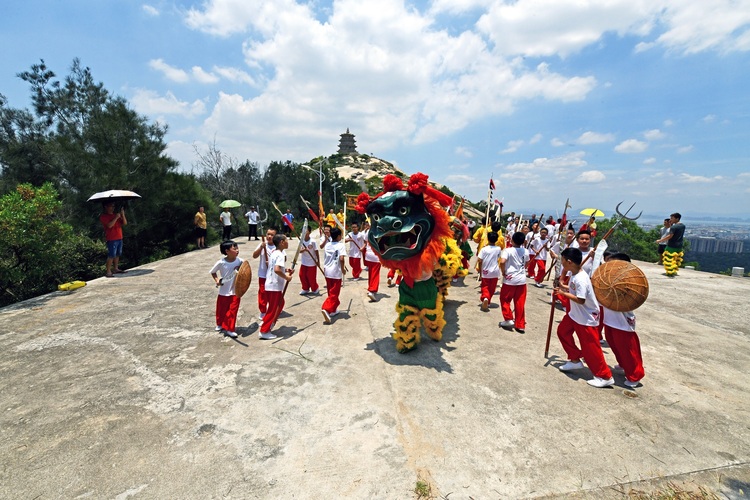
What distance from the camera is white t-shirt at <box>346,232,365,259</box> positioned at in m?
8.47

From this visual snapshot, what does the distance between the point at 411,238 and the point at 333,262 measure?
2091mm

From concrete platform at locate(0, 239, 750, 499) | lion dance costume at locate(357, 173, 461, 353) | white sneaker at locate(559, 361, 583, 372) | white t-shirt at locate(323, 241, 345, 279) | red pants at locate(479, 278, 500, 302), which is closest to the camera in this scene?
concrete platform at locate(0, 239, 750, 499)

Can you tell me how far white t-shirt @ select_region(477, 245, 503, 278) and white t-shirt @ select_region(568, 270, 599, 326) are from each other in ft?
7.30

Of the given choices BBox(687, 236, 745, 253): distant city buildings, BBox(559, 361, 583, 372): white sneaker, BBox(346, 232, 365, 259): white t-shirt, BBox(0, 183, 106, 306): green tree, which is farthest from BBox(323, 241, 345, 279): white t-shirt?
BBox(687, 236, 745, 253): distant city buildings

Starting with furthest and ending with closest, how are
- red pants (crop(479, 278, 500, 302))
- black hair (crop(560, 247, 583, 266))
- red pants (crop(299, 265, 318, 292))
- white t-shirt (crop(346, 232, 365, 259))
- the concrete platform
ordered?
white t-shirt (crop(346, 232, 365, 259)) → red pants (crop(299, 265, 318, 292)) → red pants (crop(479, 278, 500, 302)) → black hair (crop(560, 247, 583, 266)) → the concrete platform

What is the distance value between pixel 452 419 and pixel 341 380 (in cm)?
133

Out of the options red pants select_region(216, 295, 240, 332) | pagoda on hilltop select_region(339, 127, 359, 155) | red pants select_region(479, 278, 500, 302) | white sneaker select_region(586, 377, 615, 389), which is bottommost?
white sneaker select_region(586, 377, 615, 389)

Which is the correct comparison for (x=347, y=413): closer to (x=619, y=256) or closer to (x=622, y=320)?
(x=622, y=320)

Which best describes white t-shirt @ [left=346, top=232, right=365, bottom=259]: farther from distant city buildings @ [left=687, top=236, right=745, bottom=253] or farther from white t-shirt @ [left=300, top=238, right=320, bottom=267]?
distant city buildings @ [left=687, top=236, right=745, bottom=253]

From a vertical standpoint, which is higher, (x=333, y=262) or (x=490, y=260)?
(x=490, y=260)

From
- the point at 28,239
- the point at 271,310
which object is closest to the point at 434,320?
the point at 271,310

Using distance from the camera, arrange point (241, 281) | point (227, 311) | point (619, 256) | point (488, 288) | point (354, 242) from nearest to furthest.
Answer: point (619, 256)
point (241, 281)
point (227, 311)
point (488, 288)
point (354, 242)

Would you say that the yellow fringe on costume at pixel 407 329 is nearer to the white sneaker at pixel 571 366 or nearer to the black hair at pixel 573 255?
the white sneaker at pixel 571 366

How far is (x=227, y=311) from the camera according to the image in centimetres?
534
